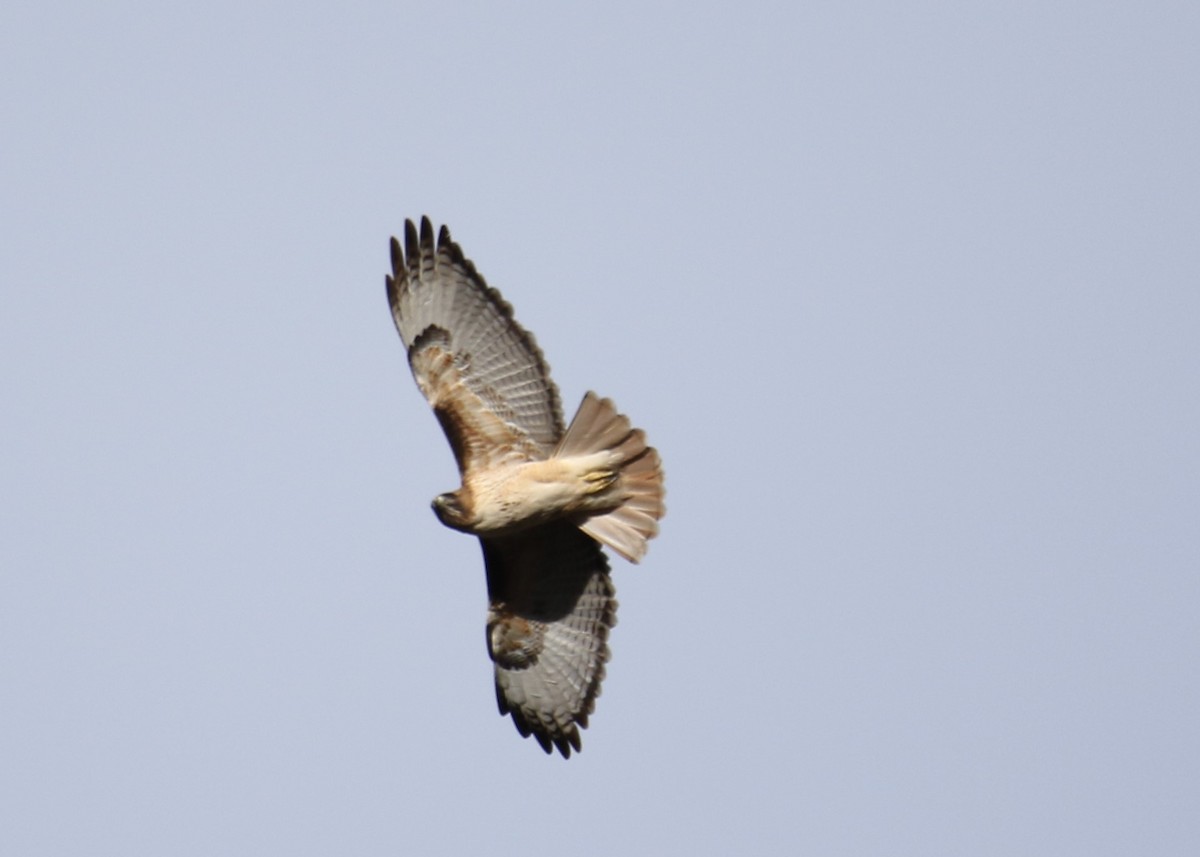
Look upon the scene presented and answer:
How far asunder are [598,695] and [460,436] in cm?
183

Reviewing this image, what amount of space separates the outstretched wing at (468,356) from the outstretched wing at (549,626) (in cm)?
57

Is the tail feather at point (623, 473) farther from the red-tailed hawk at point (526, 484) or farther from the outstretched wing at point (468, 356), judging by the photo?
the outstretched wing at point (468, 356)

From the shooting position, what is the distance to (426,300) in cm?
988

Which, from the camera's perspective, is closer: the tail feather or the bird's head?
the bird's head

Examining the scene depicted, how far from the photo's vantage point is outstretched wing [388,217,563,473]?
9.66m

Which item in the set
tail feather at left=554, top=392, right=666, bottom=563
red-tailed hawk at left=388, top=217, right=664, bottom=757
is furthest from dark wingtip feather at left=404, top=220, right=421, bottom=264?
tail feather at left=554, top=392, right=666, bottom=563

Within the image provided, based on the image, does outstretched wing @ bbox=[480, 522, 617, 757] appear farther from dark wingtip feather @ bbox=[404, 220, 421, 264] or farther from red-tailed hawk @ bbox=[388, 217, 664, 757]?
dark wingtip feather @ bbox=[404, 220, 421, 264]

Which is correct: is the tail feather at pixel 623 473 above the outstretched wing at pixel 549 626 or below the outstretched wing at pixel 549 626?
above

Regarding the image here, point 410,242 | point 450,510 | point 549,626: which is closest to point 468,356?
point 410,242

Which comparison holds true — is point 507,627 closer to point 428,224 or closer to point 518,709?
point 518,709

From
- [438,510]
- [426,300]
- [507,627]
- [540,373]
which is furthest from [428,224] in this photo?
[507,627]

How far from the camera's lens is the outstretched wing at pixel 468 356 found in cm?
966

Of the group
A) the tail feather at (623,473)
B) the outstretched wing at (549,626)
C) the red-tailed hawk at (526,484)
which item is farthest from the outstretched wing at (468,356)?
the outstretched wing at (549,626)

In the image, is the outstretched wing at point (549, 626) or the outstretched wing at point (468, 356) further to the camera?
the outstretched wing at point (549, 626)
